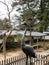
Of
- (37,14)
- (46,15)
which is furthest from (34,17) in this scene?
(46,15)

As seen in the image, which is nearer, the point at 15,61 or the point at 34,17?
the point at 15,61

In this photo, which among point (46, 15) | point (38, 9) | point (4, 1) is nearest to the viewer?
point (4, 1)

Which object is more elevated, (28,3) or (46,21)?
(28,3)

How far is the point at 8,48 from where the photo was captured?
662 inches

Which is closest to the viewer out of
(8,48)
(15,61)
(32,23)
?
(15,61)

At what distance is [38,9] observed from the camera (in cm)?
1370

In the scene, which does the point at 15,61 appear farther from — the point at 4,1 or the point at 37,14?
the point at 37,14

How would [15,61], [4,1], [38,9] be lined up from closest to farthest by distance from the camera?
A: [15,61]
[4,1]
[38,9]

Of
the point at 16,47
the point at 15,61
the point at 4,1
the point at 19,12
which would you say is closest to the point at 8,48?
the point at 16,47

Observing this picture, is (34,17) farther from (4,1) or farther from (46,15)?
(4,1)

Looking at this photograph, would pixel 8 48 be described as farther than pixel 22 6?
Yes

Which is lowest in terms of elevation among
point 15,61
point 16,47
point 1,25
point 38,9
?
point 16,47

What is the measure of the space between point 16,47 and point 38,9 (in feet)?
17.8

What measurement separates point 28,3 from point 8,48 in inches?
201
